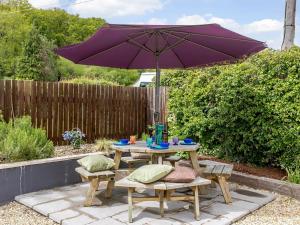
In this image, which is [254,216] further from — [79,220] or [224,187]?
[79,220]

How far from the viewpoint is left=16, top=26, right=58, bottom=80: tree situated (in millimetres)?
25125

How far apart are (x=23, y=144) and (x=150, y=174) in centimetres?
220

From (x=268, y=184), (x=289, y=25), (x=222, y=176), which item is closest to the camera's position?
(x=222, y=176)

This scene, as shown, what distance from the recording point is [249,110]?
578cm

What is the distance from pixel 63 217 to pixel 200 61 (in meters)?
3.24

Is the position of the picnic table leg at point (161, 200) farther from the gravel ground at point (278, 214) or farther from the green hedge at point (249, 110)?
the green hedge at point (249, 110)

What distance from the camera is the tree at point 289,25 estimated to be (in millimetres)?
7225

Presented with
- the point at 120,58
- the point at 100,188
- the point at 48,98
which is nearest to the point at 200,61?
the point at 120,58

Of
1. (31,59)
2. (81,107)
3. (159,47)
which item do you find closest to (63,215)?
(159,47)

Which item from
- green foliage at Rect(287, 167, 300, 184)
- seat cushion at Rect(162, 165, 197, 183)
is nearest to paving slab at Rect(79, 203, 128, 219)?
seat cushion at Rect(162, 165, 197, 183)

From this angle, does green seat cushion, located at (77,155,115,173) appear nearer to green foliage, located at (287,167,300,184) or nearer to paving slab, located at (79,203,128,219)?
paving slab, located at (79,203,128,219)

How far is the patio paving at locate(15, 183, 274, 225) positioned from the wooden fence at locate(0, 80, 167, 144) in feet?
9.17

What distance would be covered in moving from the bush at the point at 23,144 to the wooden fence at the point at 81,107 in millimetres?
1477

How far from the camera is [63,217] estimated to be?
3.73 m
